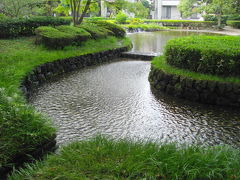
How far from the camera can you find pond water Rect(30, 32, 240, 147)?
14.6 feet

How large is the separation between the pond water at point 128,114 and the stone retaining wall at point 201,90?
0.71ft

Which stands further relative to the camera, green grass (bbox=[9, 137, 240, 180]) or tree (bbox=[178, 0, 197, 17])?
tree (bbox=[178, 0, 197, 17])

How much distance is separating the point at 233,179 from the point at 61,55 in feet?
24.4

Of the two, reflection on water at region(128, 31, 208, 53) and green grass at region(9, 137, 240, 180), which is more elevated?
reflection on water at region(128, 31, 208, 53)

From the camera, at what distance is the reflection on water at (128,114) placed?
14.7 ft

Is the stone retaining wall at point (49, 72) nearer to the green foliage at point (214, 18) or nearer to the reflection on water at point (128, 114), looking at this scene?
the reflection on water at point (128, 114)

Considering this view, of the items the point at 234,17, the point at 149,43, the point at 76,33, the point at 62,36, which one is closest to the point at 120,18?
the point at 149,43

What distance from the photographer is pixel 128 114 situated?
5.38 m

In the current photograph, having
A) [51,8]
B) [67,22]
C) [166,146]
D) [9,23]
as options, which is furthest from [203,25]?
[166,146]

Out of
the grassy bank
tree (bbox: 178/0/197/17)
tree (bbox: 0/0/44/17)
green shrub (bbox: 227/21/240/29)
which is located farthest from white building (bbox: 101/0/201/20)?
the grassy bank

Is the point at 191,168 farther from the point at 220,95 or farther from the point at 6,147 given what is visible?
the point at 220,95

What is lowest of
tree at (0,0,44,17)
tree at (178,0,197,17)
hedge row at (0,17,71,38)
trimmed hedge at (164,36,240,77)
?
trimmed hedge at (164,36,240,77)

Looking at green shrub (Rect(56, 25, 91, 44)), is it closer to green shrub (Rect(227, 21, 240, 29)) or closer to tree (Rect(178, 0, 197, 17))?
green shrub (Rect(227, 21, 240, 29))

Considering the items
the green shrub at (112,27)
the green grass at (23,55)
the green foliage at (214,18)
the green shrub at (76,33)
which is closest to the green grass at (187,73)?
the green grass at (23,55)
